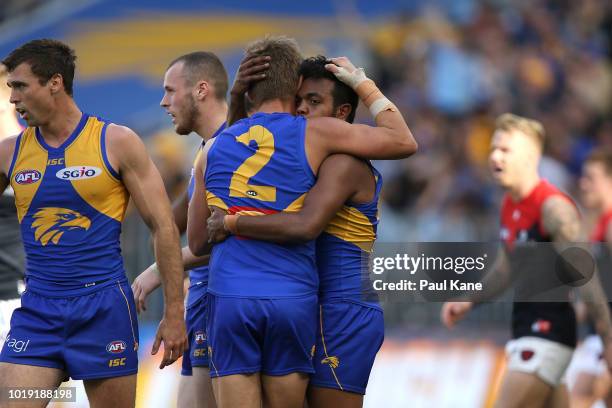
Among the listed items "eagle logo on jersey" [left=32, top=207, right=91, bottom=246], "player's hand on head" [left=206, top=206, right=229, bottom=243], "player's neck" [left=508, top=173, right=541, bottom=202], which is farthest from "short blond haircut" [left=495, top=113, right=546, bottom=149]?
"eagle logo on jersey" [left=32, top=207, right=91, bottom=246]

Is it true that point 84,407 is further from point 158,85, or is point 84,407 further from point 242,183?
point 158,85

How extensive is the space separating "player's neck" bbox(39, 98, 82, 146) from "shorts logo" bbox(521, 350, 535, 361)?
3846 mm

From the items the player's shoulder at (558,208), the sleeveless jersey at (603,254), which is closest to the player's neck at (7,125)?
the player's shoulder at (558,208)

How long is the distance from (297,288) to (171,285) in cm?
71

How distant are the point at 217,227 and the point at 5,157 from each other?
3.97 ft

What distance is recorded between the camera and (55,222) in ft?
17.5

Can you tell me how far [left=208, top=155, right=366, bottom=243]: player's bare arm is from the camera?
5113 mm

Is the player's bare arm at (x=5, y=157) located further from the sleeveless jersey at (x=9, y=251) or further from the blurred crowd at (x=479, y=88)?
the blurred crowd at (x=479, y=88)

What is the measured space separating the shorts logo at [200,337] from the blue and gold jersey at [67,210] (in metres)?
0.98

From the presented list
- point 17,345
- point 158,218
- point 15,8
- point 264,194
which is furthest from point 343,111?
point 15,8

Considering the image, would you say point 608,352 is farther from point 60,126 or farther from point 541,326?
point 60,126

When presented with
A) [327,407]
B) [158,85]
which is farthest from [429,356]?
[158,85]

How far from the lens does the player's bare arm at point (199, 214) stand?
18.0 ft

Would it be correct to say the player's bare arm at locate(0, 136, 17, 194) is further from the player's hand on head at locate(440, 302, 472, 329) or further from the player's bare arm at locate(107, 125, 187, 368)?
the player's hand on head at locate(440, 302, 472, 329)
